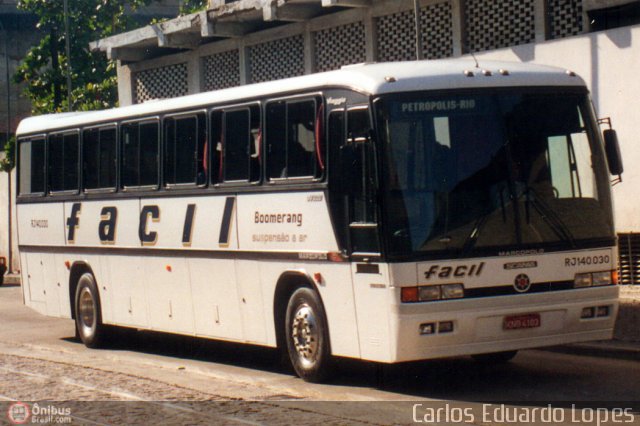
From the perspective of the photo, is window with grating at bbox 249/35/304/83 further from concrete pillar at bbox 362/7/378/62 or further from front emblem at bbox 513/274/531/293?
front emblem at bbox 513/274/531/293

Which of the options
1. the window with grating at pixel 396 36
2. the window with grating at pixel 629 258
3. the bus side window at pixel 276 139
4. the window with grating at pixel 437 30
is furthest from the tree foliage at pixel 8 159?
the bus side window at pixel 276 139

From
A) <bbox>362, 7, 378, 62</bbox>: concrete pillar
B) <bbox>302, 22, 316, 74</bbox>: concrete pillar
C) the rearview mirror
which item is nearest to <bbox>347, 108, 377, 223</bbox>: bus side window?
the rearview mirror

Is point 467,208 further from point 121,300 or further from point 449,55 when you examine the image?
point 449,55

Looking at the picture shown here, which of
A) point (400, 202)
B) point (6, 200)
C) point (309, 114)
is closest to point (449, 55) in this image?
point (309, 114)

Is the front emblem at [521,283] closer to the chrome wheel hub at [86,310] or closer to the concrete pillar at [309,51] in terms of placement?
the chrome wheel hub at [86,310]

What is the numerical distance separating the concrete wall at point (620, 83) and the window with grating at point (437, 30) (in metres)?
2.75

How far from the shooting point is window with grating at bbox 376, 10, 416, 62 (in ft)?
71.8

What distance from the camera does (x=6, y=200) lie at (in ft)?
126

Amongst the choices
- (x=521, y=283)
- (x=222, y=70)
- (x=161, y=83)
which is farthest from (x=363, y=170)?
(x=161, y=83)

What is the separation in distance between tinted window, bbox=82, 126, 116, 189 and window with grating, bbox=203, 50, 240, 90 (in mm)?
9874

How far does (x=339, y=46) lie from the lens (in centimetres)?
2364

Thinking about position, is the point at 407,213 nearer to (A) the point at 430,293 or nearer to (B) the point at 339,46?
(A) the point at 430,293

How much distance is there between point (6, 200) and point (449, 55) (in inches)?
828

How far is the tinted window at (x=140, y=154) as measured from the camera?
15.2 metres
